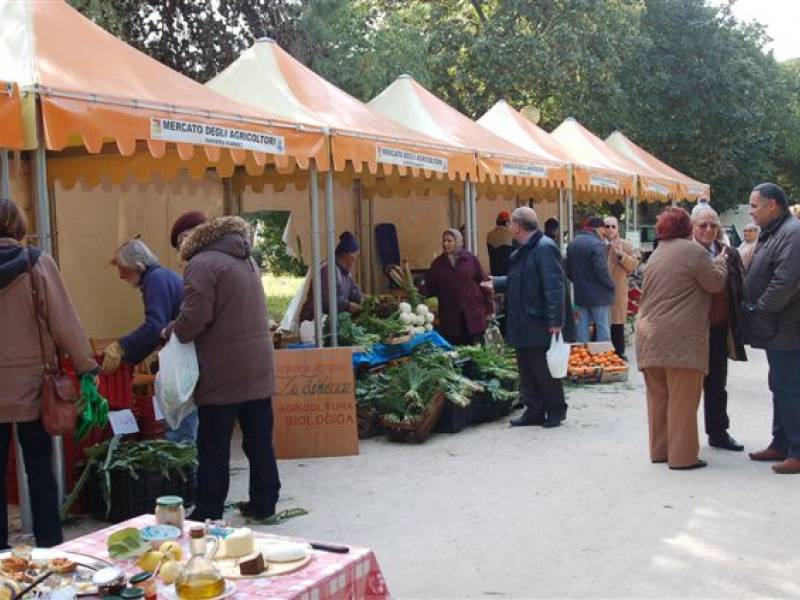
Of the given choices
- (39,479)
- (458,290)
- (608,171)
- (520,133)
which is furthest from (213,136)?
(608,171)

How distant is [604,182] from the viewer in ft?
45.6

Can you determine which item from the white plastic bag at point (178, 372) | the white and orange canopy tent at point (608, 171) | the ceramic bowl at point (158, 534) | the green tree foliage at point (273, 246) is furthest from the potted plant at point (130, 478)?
the white and orange canopy tent at point (608, 171)

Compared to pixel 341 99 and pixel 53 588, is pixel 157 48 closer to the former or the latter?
pixel 341 99

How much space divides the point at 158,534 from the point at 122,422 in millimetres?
2861

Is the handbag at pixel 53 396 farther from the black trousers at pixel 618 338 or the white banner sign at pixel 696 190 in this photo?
the white banner sign at pixel 696 190

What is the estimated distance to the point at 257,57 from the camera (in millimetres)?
8773

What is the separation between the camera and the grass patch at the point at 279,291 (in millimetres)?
9289

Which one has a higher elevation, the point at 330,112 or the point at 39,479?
the point at 330,112

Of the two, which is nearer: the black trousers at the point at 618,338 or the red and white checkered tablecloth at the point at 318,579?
the red and white checkered tablecloth at the point at 318,579

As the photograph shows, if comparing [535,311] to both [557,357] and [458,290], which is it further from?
[458,290]

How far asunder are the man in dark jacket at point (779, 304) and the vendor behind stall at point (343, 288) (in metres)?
3.67

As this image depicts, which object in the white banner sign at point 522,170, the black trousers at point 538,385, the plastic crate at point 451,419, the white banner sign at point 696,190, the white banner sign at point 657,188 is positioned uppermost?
the white banner sign at point 696,190

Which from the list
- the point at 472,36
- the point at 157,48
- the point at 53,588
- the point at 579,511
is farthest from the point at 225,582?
the point at 472,36

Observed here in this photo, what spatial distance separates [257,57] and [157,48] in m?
9.33
